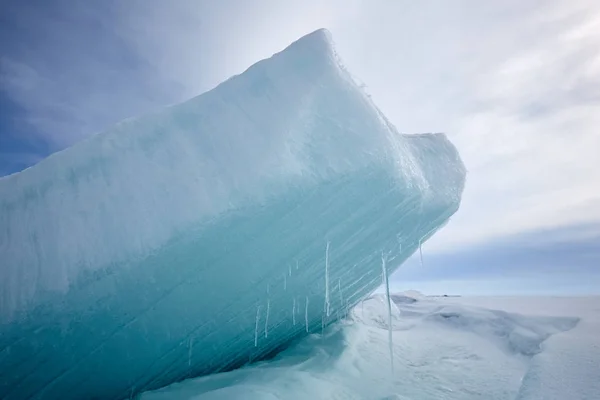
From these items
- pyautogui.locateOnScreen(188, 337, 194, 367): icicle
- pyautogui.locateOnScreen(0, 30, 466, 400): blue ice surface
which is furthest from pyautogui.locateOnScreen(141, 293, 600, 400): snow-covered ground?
pyautogui.locateOnScreen(0, 30, 466, 400): blue ice surface

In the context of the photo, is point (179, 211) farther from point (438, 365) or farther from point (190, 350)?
point (438, 365)

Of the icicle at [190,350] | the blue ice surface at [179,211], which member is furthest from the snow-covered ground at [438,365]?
the blue ice surface at [179,211]

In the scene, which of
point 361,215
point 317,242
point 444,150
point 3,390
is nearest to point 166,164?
point 317,242

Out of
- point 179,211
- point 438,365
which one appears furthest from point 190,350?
point 438,365

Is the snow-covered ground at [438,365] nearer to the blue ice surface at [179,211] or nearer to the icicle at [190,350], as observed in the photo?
the icicle at [190,350]

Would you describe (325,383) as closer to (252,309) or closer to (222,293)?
(252,309)

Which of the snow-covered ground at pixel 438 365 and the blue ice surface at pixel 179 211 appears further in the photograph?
the snow-covered ground at pixel 438 365

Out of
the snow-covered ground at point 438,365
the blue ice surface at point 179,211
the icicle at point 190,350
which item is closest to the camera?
the blue ice surface at point 179,211
